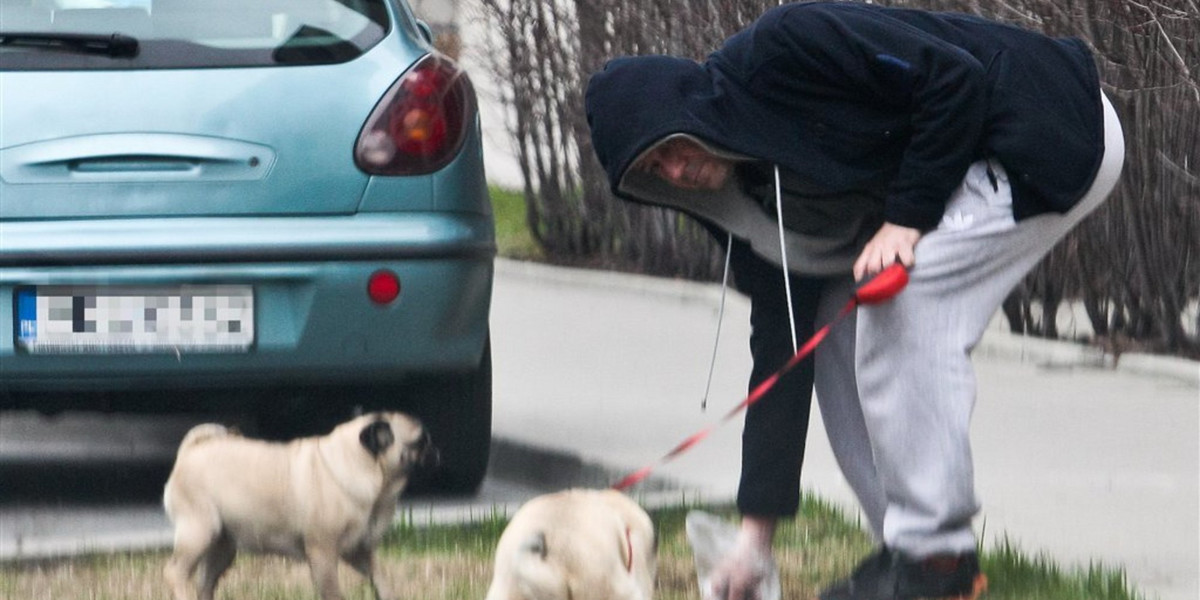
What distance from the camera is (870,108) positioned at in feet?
11.8

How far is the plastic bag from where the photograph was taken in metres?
3.92

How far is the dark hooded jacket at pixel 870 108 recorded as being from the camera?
3504 millimetres

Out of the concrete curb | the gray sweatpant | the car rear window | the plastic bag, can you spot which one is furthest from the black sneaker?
the concrete curb

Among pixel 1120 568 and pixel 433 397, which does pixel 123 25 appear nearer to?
pixel 433 397

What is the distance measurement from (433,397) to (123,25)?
114 cm

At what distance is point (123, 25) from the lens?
4.90 m

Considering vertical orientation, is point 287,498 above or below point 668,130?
below

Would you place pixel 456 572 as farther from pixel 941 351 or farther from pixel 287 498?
pixel 941 351

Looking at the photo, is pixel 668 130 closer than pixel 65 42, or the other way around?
pixel 668 130

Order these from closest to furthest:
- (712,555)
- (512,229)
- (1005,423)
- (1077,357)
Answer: (712,555), (1005,423), (1077,357), (512,229)

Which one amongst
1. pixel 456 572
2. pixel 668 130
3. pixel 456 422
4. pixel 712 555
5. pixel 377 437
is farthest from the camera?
pixel 456 422

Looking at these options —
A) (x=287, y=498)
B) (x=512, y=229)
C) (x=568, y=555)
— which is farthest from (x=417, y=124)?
(x=512, y=229)

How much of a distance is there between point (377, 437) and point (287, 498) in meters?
0.19

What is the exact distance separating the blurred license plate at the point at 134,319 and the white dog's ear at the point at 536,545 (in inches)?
65.3
